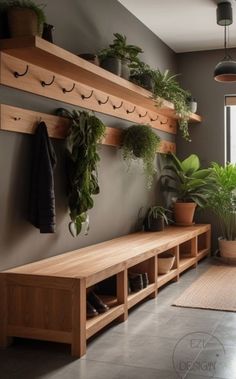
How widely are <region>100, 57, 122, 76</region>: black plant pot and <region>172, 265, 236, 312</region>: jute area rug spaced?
1.92 meters

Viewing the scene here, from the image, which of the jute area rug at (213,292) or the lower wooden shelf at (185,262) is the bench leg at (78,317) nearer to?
the jute area rug at (213,292)

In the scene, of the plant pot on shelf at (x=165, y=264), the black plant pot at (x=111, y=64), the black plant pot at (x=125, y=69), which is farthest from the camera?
the plant pot on shelf at (x=165, y=264)

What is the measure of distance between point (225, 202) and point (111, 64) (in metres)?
2.50

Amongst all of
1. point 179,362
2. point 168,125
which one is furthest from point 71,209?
point 168,125

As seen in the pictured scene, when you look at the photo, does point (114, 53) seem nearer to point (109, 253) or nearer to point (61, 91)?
point (61, 91)

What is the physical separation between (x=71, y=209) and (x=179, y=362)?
1345mm

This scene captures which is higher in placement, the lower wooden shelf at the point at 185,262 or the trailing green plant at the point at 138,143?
the trailing green plant at the point at 138,143

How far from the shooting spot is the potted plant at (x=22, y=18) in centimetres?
289

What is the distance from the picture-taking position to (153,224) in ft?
17.0

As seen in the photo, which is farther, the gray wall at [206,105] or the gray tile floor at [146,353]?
the gray wall at [206,105]

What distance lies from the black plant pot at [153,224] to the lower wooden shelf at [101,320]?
1.78 m

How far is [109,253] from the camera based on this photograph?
12.2 ft

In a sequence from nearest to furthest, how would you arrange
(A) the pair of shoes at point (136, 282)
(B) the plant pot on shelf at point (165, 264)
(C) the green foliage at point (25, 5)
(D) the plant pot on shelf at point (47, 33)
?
(C) the green foliage at point (25, 5), (D) the plant pot on shelf at point (47, 33), (A) the pair of shoes at point (136, 282), (B) the plant pot on shelf at point (165, 264)

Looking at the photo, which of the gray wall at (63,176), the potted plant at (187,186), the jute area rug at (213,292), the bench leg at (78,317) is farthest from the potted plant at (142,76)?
the bench leg at (78,317)
